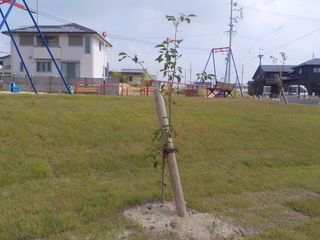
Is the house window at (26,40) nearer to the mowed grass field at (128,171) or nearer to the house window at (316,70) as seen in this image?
the mowed grass field at (128,171)

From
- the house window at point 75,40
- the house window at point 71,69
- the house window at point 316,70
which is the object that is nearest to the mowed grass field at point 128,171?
the house window at point 71,69

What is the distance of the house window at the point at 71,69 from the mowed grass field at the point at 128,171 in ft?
75.9

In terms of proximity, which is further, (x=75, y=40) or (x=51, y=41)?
(x=51, y=41)

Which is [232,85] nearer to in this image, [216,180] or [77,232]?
[216,180]

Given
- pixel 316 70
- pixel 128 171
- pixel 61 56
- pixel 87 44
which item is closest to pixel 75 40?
pixel 87 44

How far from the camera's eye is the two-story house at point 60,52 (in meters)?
31.5

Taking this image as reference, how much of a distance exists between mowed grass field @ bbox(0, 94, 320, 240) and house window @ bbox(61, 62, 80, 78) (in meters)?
23.1

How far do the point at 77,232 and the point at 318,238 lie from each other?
2.61 meters

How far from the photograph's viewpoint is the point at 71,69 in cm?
3219

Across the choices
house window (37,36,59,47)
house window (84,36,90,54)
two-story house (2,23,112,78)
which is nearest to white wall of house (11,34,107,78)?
two-story house (2,23,112,78)

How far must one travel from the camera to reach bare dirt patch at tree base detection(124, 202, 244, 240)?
146 inches

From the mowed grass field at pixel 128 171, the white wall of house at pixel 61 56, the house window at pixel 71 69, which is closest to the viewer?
the mowed grass field at pixel 128 171

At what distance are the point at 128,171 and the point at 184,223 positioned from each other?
2.23m

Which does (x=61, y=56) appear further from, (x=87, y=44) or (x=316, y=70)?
(x=316, y=70)
